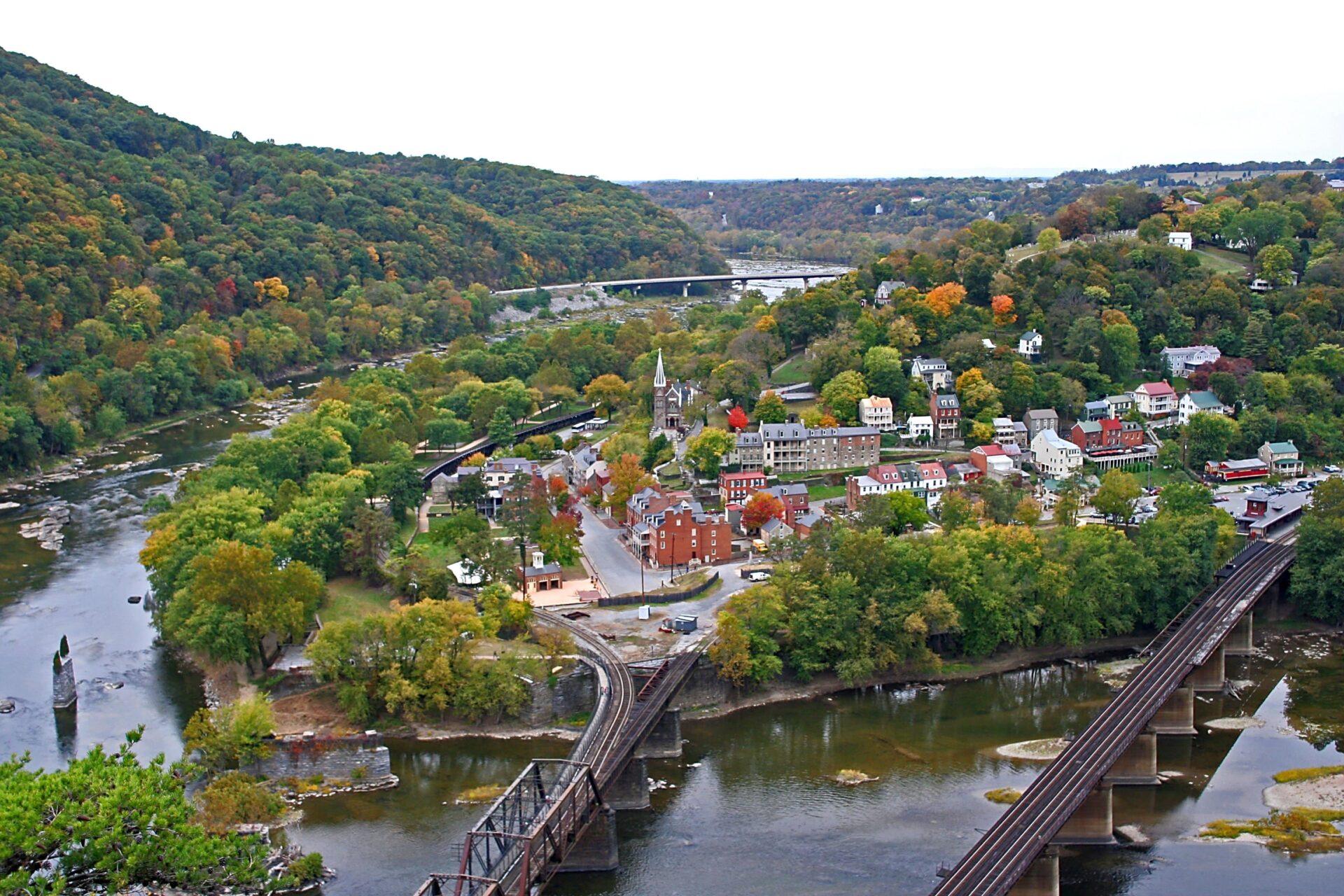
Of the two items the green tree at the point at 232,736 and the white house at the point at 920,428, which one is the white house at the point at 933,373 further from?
the green tree at the point at 232,736

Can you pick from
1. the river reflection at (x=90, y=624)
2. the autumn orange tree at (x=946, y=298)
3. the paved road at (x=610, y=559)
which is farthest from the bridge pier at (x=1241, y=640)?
the river reflection at (x=90, y=624)

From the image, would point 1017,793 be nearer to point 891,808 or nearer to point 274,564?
point 891,808

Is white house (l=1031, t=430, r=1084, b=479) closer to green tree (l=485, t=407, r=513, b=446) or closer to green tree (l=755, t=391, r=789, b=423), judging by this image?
green tree (l=755, t=391, r=789, b=423)

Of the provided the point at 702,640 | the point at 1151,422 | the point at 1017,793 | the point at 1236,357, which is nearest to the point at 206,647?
the point at 702,640

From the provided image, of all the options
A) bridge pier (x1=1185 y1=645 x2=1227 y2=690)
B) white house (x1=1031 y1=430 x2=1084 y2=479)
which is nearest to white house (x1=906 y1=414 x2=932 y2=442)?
white house (x1=1031 y1=430 x2=1084 y2=479)

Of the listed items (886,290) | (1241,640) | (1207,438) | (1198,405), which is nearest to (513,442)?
(886,290)

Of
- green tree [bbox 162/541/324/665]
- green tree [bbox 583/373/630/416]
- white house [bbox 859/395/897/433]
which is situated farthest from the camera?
green tree [bbox 583/373/630/416]
